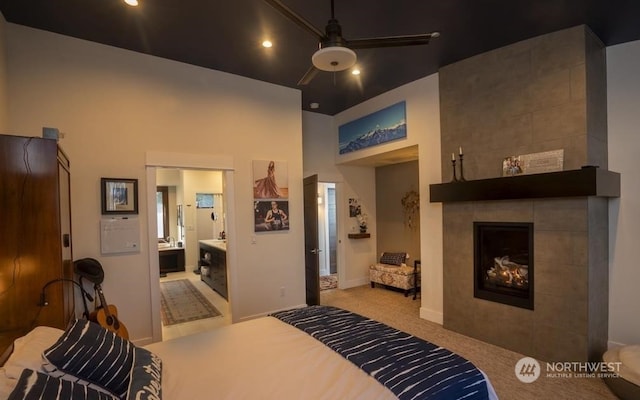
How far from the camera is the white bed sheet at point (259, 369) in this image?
1566 millimetres

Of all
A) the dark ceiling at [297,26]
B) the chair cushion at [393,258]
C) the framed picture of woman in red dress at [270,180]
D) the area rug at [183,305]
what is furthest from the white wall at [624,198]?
the area rug at [183,305]

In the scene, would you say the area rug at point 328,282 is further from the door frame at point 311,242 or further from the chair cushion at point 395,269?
the door frame at point 311,242

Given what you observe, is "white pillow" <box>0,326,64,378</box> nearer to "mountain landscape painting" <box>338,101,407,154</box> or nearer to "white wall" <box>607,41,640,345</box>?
"mountain landscape painting" <box>338,101,407,154</box>

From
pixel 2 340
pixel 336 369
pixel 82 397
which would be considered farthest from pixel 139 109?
pixel 336 369

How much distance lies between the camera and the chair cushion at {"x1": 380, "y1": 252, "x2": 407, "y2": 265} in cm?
582

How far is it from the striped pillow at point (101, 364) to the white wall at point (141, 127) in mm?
1931

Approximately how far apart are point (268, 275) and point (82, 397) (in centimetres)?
316

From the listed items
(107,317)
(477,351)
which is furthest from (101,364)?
(477,351)

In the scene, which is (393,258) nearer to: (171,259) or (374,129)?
(374,129)

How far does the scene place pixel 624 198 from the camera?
3.14 meters

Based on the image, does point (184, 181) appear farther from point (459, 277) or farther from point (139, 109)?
point (459, 277)

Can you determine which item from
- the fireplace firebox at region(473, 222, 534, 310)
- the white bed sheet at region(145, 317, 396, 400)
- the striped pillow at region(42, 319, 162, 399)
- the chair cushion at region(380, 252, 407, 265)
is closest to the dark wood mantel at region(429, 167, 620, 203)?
the fireplace firebox at region(473, 222, 534, 310)

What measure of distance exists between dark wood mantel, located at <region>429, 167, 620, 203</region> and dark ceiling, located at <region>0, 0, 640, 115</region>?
145 centimetres

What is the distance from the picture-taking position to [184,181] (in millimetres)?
7895
